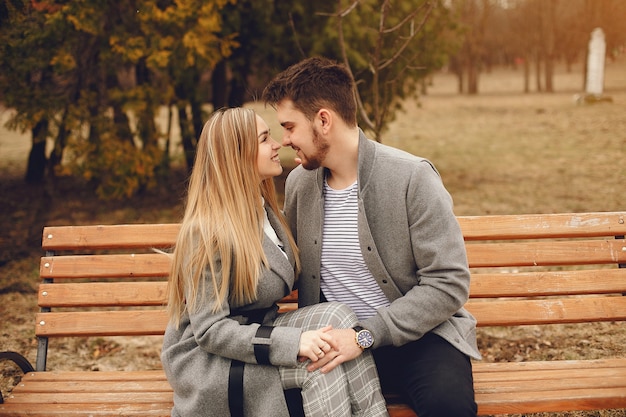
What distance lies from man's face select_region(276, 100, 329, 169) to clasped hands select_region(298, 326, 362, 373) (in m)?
0.80

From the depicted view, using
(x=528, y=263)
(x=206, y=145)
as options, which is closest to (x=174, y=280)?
(x=206, y=145)

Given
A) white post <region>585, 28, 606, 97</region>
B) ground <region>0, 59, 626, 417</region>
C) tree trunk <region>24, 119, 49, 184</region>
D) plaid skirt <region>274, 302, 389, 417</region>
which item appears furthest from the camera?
white post <region>585, 28, 606, 97</region>

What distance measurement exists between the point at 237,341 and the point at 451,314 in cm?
90

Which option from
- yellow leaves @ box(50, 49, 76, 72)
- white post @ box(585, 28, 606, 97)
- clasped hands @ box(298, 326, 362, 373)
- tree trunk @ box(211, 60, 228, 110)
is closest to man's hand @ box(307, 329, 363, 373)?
clasped hands @ box(298, 326, 362, 373)

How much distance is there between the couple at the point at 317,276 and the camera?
2.55m

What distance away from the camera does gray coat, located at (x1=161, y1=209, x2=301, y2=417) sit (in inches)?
99.6

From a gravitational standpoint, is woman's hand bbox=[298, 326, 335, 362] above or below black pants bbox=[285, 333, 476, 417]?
above

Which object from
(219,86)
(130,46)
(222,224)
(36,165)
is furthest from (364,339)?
(36,165)

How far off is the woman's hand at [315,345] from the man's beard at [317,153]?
0.80m

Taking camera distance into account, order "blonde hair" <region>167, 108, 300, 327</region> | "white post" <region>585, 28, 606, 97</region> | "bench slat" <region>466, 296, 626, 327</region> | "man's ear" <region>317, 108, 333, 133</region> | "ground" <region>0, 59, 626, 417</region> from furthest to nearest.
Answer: "white post" <region>585, 28, 606, 97</region>
"ground" <region>0, 59, 626, 417</region>
"bench slat" <region>466, 296, 626, 327</region>
"man's ear" <region>317, 108, 333, 133</region>
"blonde hair" <region>167, 108, 300, 327</region>

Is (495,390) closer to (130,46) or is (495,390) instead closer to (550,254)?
(550,254)

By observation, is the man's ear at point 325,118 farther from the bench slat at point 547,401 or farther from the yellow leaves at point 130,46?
the yellow leaves at point 130,46

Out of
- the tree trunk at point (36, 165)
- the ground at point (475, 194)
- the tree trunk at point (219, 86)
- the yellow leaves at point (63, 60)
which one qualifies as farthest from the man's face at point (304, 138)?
the tree trunk at point (36, 165)

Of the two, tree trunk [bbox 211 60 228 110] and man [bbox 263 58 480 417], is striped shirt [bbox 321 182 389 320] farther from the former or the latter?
tree trunk [bbox 211 60 228 110]
